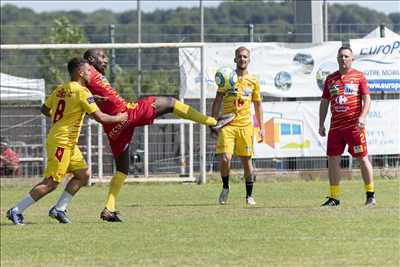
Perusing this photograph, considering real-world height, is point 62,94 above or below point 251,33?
below

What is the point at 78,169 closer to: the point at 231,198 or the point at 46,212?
the point at 46,212

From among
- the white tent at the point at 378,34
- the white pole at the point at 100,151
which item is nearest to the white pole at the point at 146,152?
the white pole at the point at 100,151

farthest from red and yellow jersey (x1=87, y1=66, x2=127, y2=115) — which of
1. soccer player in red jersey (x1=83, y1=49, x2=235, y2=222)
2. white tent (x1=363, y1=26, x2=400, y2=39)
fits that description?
white tent (x1=363, y1=26, x2=400, y2=39)

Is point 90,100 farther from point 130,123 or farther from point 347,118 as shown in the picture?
point 347,118

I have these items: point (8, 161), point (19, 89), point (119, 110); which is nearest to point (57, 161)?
point (119, 110)

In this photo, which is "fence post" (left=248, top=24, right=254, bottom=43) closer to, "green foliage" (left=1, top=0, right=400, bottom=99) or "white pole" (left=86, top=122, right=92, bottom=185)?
"green foliage" (left=1, top=0, right=400, bottom=99)

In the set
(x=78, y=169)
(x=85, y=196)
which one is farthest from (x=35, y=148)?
(x=78, y=169)

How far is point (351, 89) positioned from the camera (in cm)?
1530

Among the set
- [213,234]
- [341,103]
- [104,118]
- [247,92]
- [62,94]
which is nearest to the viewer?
[213,234]

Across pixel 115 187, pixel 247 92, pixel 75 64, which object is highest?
pixel 75 64

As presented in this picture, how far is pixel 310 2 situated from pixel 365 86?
8592 millimetres

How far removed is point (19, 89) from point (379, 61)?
7158 millimetres

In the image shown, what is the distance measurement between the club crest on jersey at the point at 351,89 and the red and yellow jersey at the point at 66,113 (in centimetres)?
365

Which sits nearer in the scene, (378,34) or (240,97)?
(240,97)
